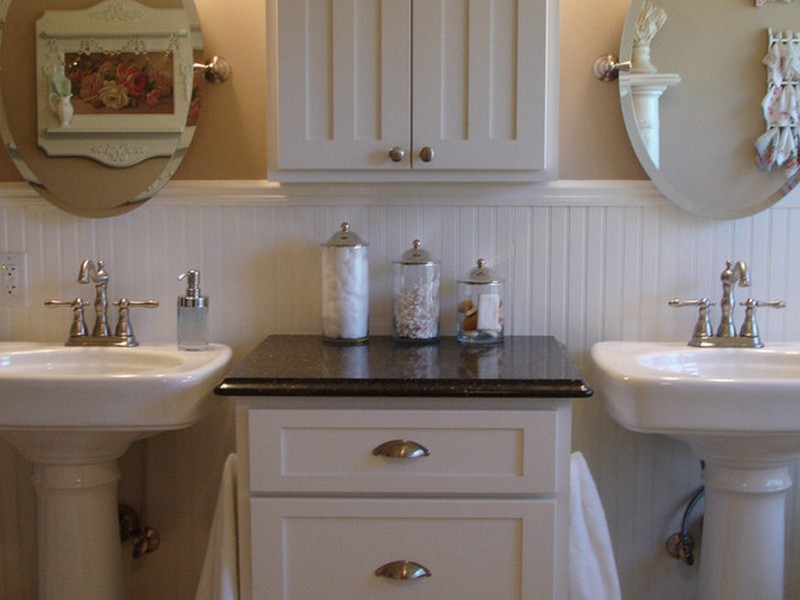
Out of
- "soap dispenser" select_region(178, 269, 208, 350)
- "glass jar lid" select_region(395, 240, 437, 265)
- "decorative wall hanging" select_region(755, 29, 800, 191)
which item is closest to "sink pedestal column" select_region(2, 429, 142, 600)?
"soap dispenser" select_region(178, 269, 208, 350)

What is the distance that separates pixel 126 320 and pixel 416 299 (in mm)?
665

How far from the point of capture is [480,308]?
1700 millimetres

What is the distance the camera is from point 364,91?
1641mm

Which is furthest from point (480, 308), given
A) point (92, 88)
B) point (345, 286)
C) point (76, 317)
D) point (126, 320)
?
point (92, 88)

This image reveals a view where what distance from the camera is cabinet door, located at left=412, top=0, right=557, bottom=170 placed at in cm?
162

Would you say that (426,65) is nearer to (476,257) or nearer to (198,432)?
(476,257)

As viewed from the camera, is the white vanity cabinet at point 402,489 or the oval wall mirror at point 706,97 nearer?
the white vanity cabinet at point 402,489

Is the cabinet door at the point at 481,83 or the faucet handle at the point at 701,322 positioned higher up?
the cabinet door at the point at 481,83

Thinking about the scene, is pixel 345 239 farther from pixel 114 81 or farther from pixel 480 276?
pixel 114 81

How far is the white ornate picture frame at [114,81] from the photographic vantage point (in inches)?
70.7

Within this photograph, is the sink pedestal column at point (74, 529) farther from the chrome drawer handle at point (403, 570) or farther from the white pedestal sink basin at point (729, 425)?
the white pedestal sink basin at point (729, 425)

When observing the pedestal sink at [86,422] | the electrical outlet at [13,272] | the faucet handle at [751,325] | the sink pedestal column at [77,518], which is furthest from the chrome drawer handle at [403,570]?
the electrical outlet at [13,272]

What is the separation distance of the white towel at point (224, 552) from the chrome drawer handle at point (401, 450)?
331 millimetres

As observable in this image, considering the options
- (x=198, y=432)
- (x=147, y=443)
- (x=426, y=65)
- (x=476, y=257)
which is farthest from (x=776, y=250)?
(x=147, y=443)
